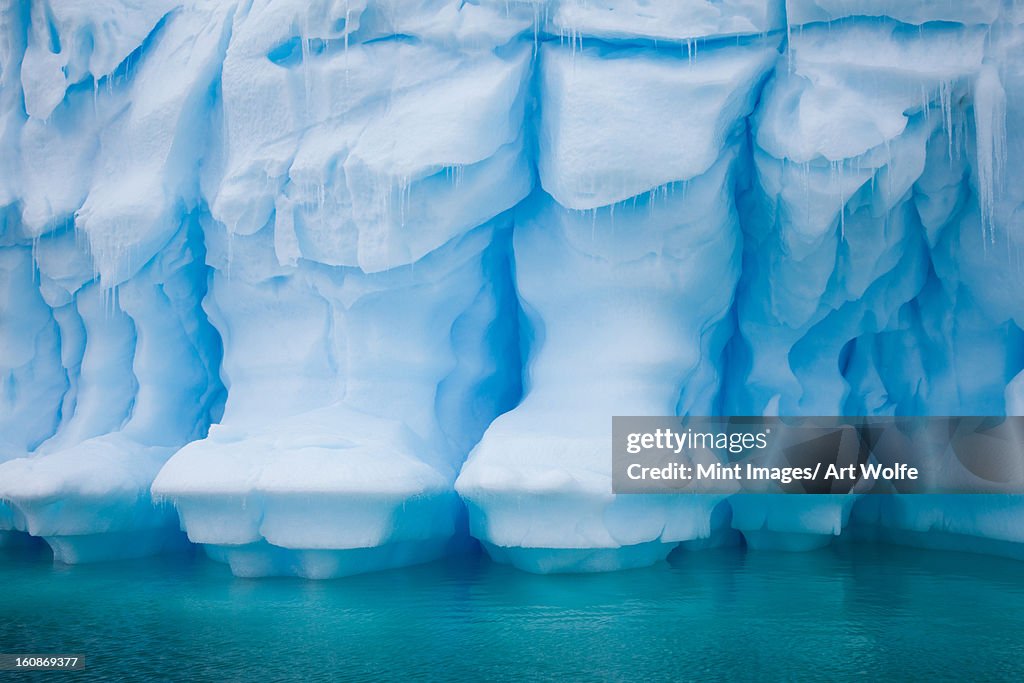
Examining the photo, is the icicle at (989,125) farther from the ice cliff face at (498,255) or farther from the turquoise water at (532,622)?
the turquoise water at (532,622)

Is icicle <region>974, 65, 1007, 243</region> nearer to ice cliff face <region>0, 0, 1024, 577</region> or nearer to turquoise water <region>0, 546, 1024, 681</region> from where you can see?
ice cliff face <region>0, 0, 1024, 577</region>

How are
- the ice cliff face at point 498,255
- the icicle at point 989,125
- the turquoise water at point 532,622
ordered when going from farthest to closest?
1. the ice cliff face at point 498,255
2. the icicle at point 989,125
3. the turquoise water at point 532,622

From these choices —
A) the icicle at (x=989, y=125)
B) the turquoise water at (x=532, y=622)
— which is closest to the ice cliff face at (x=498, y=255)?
the icicle at (x=989, y=125)

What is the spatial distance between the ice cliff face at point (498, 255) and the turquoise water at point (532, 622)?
464 millimetres

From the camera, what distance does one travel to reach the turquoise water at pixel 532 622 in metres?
4.89

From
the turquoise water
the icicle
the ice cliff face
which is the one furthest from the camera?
the ice cliff face

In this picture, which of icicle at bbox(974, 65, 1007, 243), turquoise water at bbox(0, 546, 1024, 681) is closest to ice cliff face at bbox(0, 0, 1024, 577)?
icicle at bbox(974, 65, 1007, 243)

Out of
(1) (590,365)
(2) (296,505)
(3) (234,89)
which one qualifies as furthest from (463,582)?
(3) (234,89)

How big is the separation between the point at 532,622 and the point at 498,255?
385 centimetres

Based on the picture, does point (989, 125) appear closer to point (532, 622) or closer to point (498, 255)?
point (498, 255)

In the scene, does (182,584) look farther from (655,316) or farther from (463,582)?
(655,316)

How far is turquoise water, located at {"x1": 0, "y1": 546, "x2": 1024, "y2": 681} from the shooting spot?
489 centimetres

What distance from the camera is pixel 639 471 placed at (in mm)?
7168

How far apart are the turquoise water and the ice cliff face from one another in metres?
0.46
